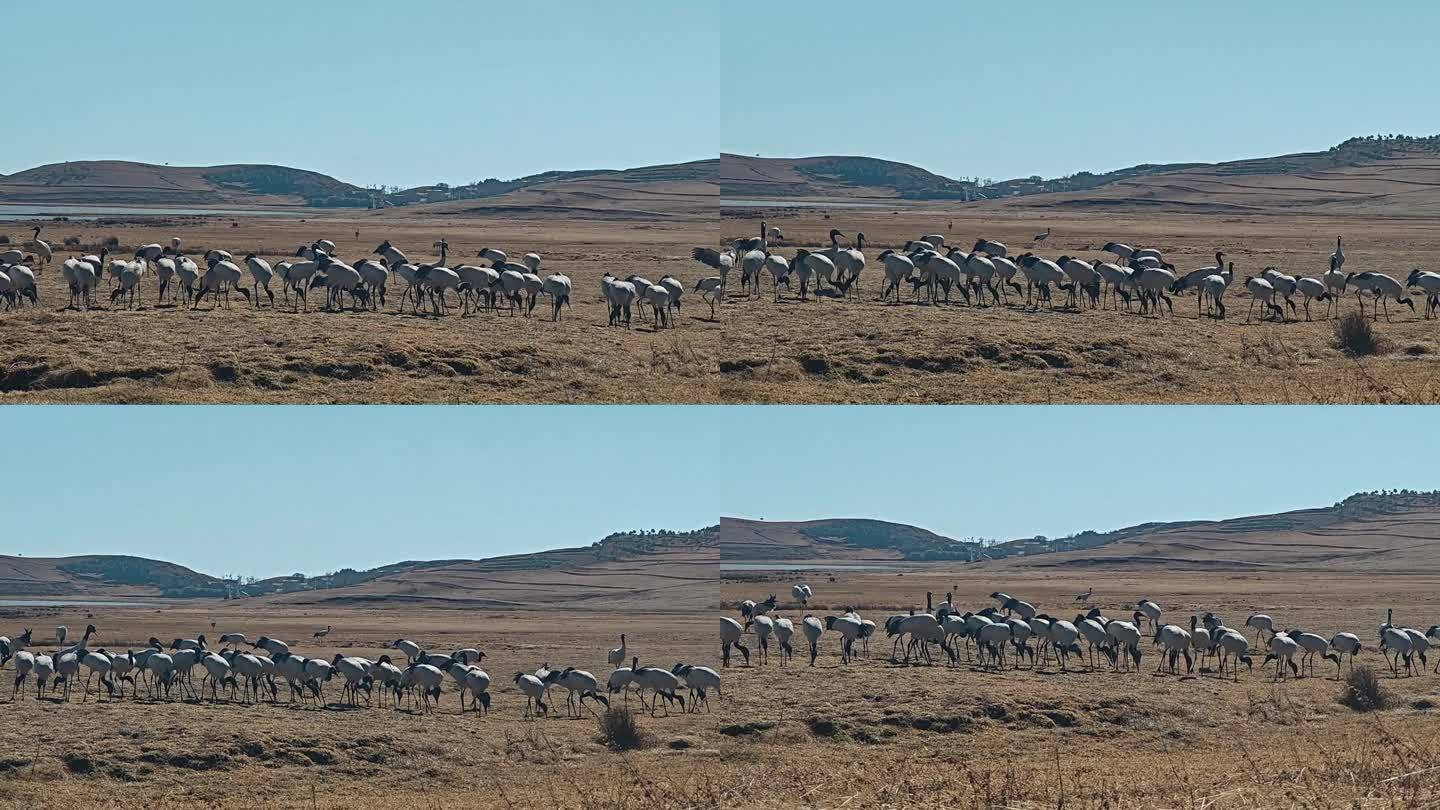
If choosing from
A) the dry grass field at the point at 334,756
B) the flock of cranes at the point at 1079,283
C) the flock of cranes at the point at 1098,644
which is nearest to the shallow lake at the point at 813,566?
the flock of cranes at the point at 1098,644

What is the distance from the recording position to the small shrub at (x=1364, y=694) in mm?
33688

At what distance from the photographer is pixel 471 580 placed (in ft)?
465

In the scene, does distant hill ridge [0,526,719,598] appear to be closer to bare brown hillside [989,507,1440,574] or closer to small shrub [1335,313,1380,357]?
bare brown hillside [989,507,1440,574]

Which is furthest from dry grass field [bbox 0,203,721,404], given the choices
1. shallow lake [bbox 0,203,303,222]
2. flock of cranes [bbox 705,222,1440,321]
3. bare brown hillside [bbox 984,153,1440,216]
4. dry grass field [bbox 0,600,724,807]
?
bare brown hillside [bbox 984,153,1440,216]

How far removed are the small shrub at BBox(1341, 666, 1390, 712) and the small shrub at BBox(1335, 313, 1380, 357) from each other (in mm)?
6966

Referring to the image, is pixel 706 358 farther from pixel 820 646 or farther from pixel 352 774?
pixel 820 646

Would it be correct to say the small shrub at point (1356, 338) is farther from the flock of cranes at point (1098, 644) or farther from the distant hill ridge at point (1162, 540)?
the distant hill ridge at point (1162, 540)

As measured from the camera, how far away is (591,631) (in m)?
69.1

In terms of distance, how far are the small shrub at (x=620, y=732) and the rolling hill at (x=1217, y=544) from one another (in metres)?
85.4

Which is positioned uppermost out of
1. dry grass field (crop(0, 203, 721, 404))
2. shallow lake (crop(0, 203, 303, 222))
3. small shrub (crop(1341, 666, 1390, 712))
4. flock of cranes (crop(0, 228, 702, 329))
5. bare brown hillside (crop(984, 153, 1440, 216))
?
bare brown hillside (crop(984, 153, 1440, 216))

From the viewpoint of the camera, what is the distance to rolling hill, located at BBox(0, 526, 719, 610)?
11000cm

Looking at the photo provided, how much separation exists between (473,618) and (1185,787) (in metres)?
79.7

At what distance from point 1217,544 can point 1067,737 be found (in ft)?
413

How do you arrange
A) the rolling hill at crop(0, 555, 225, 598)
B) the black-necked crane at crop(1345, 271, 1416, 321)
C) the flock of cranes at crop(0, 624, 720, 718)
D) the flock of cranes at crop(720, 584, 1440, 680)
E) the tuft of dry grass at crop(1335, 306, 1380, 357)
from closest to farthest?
the tuft of dry grass at crop(1335, 306, 1380, 357), the flock of cranes at crop(0, 624, 720, 718), the flock of cranes at crop(720, 584, 1440, 680), the black-necked crane at crop(1345, 271, 1416, 321), the rolling hill at crop(0, 555, 225, 598)
